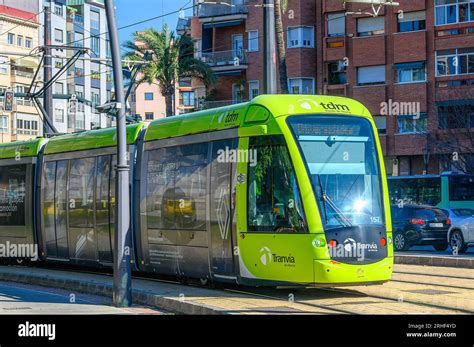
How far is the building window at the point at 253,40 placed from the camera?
59.9 m

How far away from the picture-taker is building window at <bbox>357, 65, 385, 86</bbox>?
55562mm

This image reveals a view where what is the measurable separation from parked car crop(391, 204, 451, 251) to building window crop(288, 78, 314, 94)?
25.3 metres

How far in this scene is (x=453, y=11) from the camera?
53406mm

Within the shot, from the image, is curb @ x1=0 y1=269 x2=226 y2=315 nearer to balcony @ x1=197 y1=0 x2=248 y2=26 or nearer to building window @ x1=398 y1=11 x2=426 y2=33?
building window @ x1=398 y1=11 x2=426 y2=33

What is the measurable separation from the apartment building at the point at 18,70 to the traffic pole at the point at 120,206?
6816 cm

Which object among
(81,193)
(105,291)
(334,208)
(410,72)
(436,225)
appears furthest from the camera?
(410,72)

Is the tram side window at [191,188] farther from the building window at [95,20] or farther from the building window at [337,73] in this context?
the building window at [95,20]

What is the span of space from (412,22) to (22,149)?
3499 centimetres

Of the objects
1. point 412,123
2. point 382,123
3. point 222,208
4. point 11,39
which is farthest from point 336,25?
point 222,208

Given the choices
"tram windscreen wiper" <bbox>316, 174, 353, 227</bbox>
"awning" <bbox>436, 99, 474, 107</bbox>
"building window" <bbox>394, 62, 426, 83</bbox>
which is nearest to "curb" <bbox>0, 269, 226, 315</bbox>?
"tram windscreen wiper" <bbox>316, 174, 353, 227</bbox>

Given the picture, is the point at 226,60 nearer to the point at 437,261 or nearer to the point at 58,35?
the point at 58,35

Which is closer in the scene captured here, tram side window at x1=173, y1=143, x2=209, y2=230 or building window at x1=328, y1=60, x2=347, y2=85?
tram side window at x1=173, y1=143, x2=209, y2=230
